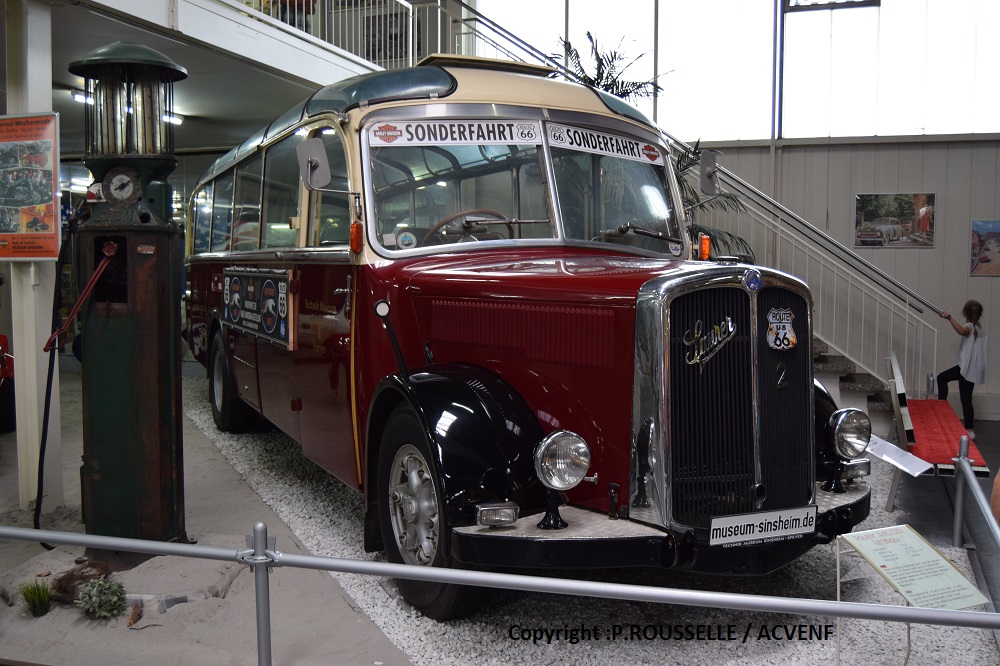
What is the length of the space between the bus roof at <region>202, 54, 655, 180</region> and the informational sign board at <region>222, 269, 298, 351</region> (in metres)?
0.93

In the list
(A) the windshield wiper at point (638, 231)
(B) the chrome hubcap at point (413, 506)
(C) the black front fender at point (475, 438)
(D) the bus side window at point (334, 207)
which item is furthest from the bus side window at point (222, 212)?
(C) the black front fender at point (475, 438)

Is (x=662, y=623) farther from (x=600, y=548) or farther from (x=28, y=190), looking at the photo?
(x=28, y=190)

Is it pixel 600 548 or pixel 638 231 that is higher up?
pixel 638 231

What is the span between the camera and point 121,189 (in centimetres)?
406

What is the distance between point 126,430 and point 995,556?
175 inches

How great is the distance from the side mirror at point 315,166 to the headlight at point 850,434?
8.16 feet

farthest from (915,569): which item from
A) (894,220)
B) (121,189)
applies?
(894,220)

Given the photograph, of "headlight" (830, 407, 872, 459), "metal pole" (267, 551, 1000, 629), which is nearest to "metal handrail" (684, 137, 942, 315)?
"headlight" (830, 407, 872, 459)

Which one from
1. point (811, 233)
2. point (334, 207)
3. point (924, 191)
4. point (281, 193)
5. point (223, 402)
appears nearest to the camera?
point (334, 207)

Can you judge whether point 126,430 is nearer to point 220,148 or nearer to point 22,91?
point 22,91

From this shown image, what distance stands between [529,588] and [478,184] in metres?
2.34

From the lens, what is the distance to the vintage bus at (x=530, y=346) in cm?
305

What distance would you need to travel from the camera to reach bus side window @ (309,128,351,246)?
417 centimetres

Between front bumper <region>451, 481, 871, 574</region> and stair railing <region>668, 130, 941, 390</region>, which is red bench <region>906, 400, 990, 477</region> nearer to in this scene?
front bumper <region>451, 481, 871, 574</region>
